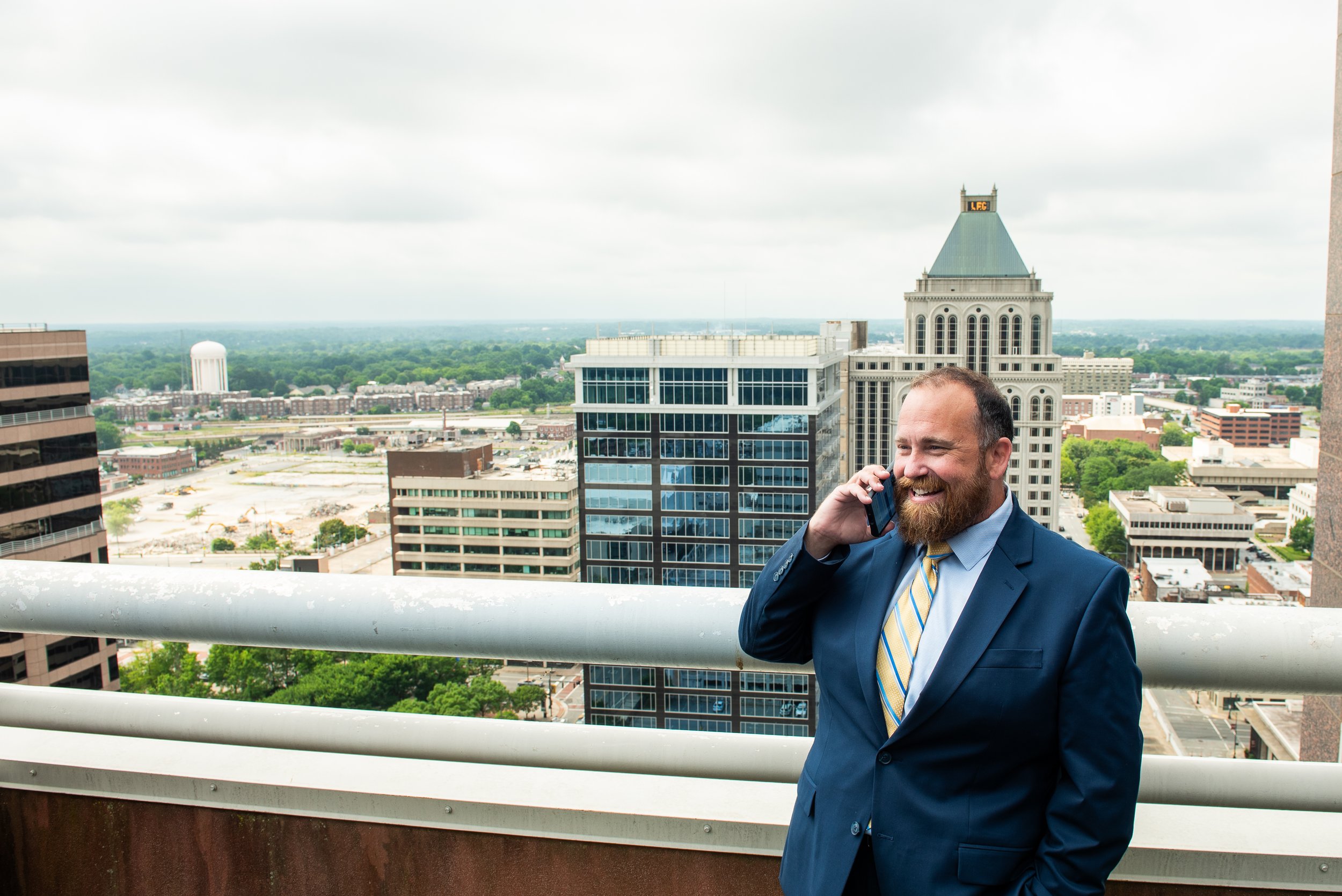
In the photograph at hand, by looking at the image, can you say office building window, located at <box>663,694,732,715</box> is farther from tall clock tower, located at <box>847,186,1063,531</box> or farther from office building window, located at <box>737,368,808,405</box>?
tall clock tower, located at <box>847,186,1063,531</box>

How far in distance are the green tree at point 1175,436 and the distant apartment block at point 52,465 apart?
195 feet

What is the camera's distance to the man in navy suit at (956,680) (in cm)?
115

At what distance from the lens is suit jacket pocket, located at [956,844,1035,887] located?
1.18 m

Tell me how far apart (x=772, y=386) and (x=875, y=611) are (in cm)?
2828

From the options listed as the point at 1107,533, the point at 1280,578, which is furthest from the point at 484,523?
the point at 1107,533

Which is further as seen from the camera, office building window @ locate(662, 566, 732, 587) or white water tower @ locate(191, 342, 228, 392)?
white water tower @ locate(191, 342, 228, 392)

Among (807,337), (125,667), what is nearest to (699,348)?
(807,337)

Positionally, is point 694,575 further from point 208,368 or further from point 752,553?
point 208,368

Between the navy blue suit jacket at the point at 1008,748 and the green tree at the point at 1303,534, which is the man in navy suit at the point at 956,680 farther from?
the green tree at the point at 1303,534

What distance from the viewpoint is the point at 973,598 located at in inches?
48.2

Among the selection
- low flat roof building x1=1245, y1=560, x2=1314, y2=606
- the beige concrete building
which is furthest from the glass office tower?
low flat roof building x1=1245, y1=560, x2=1314, y2=606

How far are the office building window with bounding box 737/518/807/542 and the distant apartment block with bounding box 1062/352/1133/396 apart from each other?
56412 millimetres

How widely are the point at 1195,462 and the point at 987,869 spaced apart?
57231mm

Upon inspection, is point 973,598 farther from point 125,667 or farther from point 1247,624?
point 125,667
